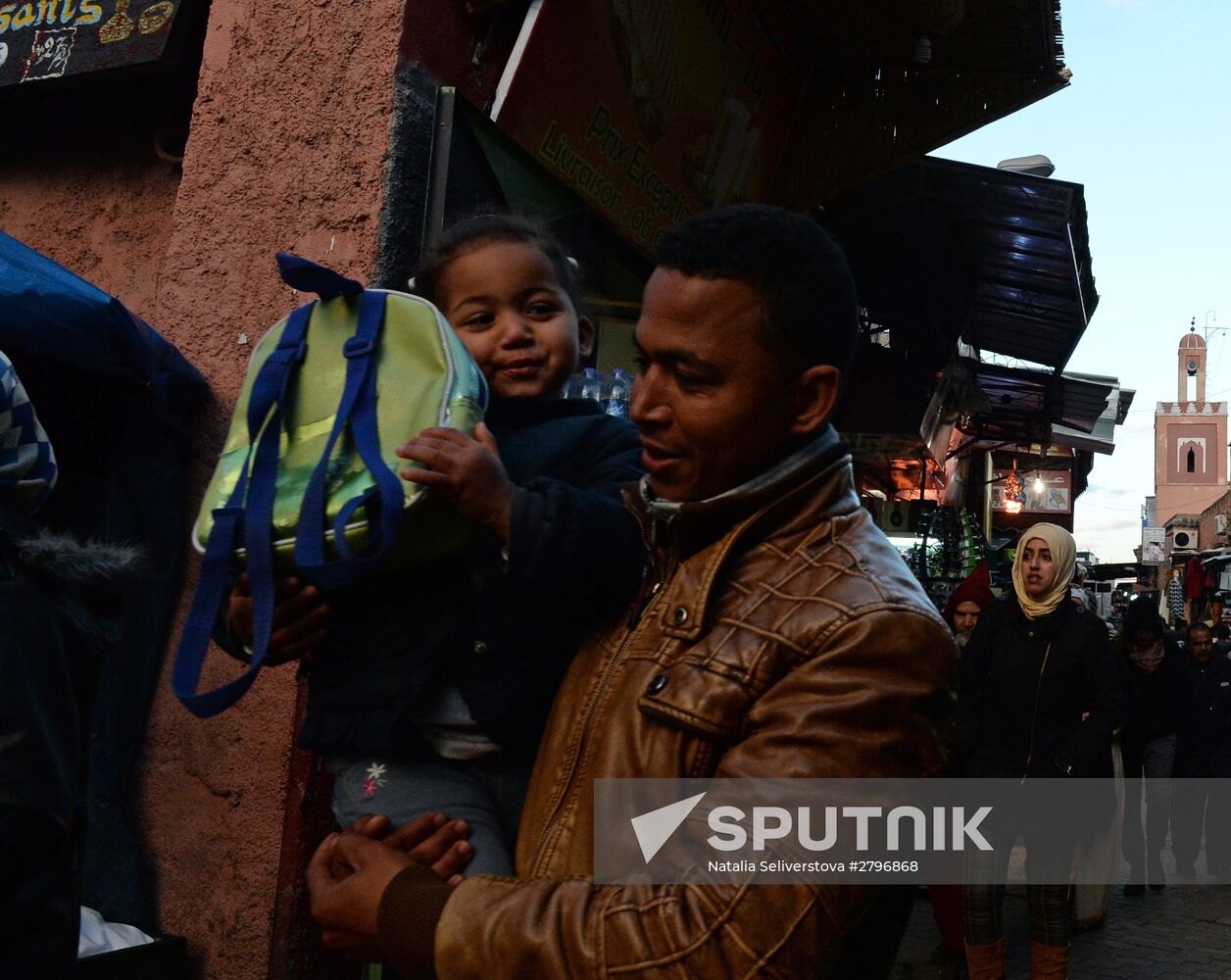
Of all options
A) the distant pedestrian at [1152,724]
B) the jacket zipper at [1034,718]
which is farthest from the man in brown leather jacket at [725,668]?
the distant pedestrian at [1152,724]

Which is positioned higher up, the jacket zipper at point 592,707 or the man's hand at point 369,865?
the jacket zipper at point 592,707

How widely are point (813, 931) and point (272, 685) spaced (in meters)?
2.27

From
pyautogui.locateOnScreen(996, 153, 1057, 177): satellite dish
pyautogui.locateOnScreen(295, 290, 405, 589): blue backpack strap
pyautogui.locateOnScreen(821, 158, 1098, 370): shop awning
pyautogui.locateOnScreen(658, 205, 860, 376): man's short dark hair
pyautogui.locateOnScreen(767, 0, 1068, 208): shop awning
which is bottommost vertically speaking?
pyautogui.locateOnScreen(295, 290, 405, 589): blue backpack strap

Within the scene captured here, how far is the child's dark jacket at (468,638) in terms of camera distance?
5.28ft

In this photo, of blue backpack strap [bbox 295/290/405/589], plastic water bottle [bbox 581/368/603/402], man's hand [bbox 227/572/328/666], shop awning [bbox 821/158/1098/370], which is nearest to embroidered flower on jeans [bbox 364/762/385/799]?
man's hand [bbox 227/572/328/666]

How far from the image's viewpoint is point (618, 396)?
4000 mm

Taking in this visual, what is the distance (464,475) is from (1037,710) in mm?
4804

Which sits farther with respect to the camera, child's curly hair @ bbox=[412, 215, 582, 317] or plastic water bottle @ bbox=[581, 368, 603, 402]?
plastic water bottle @ bbox=[581, 368, 603, 402]

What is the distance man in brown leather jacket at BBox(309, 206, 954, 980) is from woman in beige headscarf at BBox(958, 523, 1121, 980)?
402 cm

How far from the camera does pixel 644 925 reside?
122 cm

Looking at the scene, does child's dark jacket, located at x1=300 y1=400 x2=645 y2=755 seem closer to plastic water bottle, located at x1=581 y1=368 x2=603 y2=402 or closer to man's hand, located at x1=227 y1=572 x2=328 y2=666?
man's hand, located at x1=227 y1=572 x2=328 y2=666

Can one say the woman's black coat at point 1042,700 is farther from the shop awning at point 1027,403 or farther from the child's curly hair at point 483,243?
the shop awning at point 1027,403

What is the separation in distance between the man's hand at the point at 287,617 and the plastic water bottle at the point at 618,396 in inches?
88.8

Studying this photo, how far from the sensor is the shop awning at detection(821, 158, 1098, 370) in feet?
25.9
